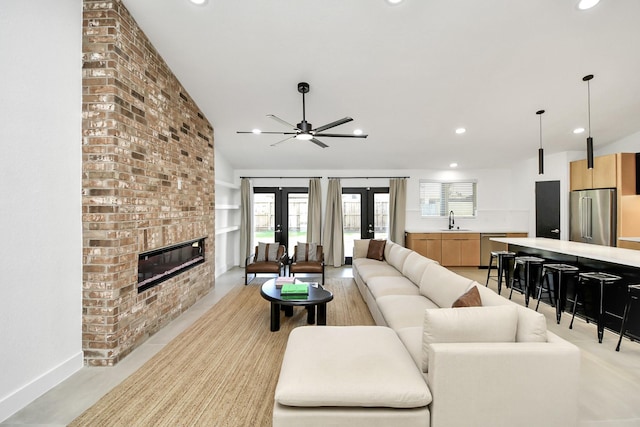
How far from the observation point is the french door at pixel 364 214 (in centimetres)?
736

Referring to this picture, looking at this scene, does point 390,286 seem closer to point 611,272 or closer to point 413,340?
point 413,340

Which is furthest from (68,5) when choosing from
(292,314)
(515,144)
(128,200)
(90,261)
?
(515,144)

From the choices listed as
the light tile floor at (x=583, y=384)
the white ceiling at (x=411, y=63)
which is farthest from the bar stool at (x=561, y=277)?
the white ceiling at (x=411, y=63)

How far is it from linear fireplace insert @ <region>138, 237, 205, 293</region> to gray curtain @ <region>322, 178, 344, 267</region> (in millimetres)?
3196

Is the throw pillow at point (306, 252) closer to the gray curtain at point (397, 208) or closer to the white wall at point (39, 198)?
the gray curtain at point (397, 208)

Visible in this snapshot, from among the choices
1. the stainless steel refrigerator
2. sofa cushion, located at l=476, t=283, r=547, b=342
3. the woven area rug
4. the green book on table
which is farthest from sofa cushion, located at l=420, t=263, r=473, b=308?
the stainless steel refrigerator

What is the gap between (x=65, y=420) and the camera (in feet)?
6.40

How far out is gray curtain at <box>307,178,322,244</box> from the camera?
23.3ft

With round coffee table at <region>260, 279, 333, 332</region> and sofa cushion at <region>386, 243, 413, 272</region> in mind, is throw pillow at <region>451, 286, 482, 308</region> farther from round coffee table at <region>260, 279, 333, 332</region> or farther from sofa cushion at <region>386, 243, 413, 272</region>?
sofa cushion at <region>386, 243, 413, 272</region>

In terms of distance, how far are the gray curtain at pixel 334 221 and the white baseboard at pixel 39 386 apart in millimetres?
5121

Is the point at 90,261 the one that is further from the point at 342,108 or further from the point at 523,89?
the point at 523,89

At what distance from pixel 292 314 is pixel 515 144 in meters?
5.46

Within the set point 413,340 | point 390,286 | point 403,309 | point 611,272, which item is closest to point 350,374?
point 413,340

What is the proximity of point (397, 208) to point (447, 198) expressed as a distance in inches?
58.3
